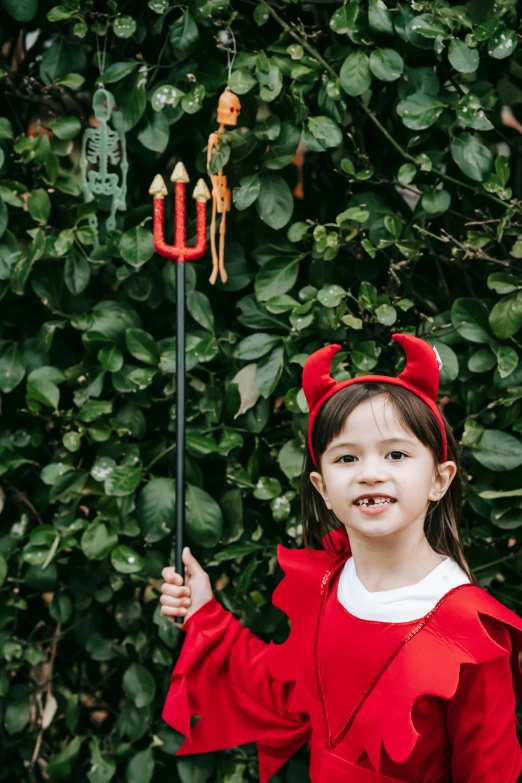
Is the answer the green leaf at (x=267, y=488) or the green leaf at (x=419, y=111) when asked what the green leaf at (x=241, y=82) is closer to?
the green leaf at (x=419, y=111)

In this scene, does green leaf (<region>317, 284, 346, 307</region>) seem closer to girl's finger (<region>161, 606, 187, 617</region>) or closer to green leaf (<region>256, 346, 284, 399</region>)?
green leaf (<region>256, 346, 284, 399</region>)

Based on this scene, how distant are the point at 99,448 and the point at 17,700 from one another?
22.3 inches

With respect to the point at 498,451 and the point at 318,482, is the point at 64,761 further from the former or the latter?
the point at 498,451

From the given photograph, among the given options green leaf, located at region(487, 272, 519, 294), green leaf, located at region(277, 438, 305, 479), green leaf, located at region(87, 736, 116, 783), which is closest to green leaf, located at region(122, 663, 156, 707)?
green leaf, located at region(87, 736, 116, 783)

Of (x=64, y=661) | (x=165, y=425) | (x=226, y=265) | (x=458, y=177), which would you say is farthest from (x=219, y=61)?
(x=64, y=661)

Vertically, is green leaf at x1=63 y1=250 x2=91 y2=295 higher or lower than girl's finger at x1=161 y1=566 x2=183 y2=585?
higher

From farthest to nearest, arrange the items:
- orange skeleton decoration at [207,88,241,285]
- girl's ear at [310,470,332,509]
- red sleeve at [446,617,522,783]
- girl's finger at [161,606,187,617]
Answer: orange skeleton decoration at [207,88,241,285], girl's finger at [161,606,187,617], girl's ear at [310,470,332,509], red sleeve at [446,617,522,783]

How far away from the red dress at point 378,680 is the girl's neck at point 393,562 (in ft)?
0.19

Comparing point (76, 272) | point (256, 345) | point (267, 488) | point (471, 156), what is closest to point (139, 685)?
point (267, 488)

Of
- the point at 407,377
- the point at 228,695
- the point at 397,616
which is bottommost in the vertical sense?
the point at 228,695

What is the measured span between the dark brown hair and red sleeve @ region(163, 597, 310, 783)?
21 centimetres

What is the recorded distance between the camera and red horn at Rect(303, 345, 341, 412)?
1326mm

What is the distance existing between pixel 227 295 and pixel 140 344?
21cm

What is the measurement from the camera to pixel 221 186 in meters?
1.63
